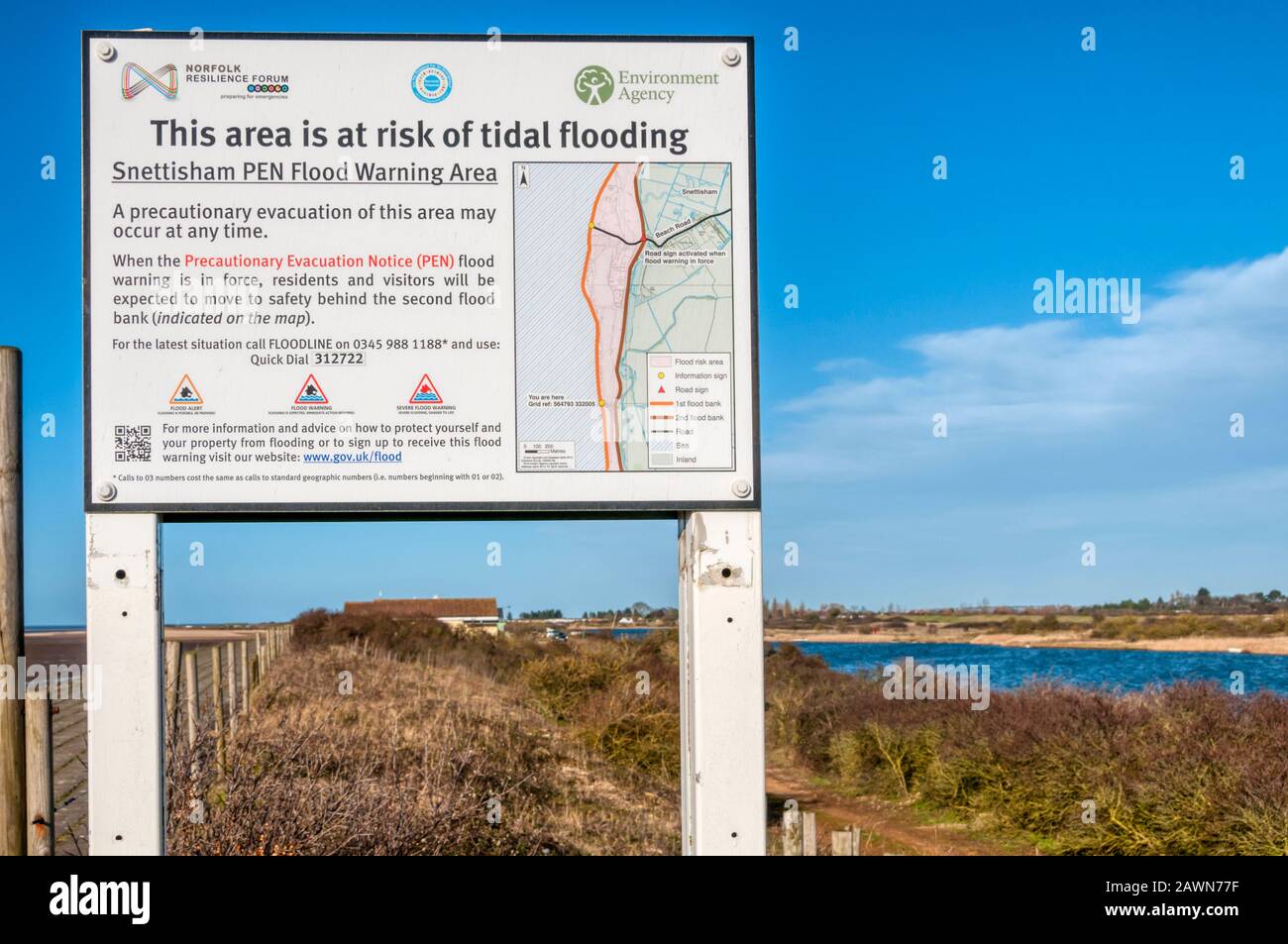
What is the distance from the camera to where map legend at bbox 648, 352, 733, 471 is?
387 cm

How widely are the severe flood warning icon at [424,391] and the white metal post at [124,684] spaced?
100 centimetres

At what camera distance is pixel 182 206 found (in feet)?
12.5

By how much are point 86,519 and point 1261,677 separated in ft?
53.9

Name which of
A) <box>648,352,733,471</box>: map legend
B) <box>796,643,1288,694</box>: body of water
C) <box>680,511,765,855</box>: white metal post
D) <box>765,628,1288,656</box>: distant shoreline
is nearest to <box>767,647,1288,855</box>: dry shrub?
<box>796,643,1288,694</box>: body of water

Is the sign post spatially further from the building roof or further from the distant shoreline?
the building roof

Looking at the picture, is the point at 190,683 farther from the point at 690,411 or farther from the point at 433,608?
the point at 433,608

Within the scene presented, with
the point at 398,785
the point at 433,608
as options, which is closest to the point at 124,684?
the point at 398,785

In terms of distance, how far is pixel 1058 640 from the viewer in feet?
104

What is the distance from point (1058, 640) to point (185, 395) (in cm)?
3150

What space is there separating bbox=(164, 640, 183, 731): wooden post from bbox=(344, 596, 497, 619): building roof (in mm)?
31016

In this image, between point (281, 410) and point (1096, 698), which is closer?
point (281, 410)

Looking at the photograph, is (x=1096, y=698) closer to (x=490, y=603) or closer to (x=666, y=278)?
(x=666, y=278)
